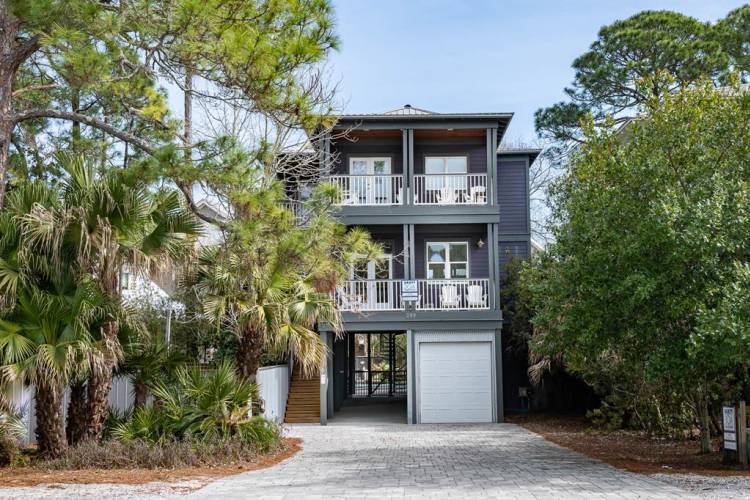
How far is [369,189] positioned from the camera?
21906 mm

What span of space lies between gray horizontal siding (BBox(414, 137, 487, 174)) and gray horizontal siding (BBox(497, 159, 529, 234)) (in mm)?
1532

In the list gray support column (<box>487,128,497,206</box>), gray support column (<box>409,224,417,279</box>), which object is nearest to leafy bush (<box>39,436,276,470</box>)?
gray support column (<box>409,224,417,279</box>)

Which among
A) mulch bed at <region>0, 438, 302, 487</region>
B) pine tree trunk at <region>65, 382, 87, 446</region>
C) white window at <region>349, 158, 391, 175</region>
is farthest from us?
white window at <region>349, 158, 391, 175</region>

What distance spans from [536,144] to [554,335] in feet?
75.8

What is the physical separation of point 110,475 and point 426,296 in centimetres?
1175

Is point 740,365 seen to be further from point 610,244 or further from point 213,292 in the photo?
point 213,292

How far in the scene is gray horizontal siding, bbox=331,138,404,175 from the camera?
920 inches

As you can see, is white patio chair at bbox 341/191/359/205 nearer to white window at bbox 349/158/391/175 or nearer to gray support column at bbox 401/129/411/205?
gray support column at bbox 401/129/411/205

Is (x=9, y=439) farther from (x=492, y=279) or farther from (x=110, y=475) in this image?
(x=492, y=279)

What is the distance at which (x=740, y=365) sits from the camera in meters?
11.9

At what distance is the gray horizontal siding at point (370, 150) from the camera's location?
23359 millimetres

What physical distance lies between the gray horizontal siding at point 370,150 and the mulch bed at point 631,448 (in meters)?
8.40

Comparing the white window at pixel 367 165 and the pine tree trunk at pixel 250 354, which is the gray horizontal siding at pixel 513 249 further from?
the pine tree trunk at pixel 250 354

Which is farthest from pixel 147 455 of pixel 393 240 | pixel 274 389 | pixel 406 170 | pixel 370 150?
pixel 370 150
